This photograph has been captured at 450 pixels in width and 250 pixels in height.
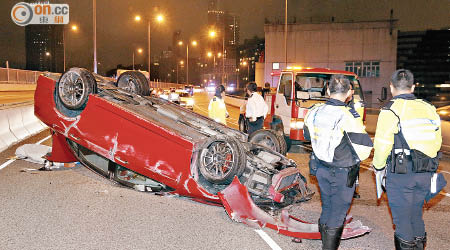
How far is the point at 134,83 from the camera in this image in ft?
28.7

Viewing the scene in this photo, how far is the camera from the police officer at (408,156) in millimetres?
3531

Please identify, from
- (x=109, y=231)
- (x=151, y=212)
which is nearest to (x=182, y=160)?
(x=151, y=212)

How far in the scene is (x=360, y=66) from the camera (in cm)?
5541

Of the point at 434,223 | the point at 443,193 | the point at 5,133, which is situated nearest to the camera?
the point at 434,223

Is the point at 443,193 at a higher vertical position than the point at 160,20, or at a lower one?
lower

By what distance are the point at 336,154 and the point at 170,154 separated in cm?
281

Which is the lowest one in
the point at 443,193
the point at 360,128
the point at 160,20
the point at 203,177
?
the point at 443,193

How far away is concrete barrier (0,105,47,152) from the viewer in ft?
38.9

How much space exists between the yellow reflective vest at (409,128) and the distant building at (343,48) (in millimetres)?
51492

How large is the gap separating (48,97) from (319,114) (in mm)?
5340

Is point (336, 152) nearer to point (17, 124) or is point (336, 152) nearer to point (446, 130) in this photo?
point (446, 130)

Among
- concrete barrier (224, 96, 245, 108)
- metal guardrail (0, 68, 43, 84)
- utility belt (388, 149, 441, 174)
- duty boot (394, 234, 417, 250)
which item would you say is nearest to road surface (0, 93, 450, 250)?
duty boot (394, 234, 417, 250)

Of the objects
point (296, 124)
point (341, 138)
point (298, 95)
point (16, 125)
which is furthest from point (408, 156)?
point (16, 125)

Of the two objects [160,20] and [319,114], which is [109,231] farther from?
[160,20]
